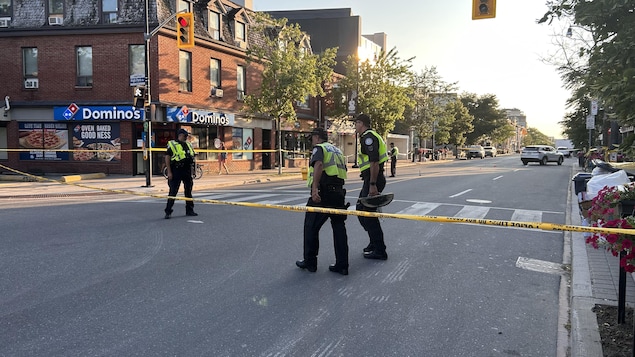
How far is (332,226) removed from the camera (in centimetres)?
583

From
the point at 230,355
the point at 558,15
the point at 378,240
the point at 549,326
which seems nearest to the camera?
the point at 230,355

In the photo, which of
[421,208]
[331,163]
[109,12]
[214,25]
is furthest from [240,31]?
[331,163]

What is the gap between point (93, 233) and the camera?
A: 8.02 m

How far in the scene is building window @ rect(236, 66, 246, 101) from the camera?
2643cm

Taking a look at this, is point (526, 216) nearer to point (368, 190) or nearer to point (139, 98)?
point (368, 190)

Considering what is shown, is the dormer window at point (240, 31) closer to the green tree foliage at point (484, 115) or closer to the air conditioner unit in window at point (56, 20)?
the air conditioner unit in window at point (56, 20)

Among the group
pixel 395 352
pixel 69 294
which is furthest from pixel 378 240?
pixel 69 294

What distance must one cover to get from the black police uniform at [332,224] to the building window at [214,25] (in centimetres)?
2096

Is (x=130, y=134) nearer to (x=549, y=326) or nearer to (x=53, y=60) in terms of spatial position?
(x=53, y=60)

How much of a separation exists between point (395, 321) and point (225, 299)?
177 cm

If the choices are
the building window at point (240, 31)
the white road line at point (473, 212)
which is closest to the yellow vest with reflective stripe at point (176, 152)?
the white road line at point (473, 212)

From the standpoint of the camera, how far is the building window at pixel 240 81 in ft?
86.7

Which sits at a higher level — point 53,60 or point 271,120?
point 53,60

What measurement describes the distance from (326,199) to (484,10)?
7490 mm
